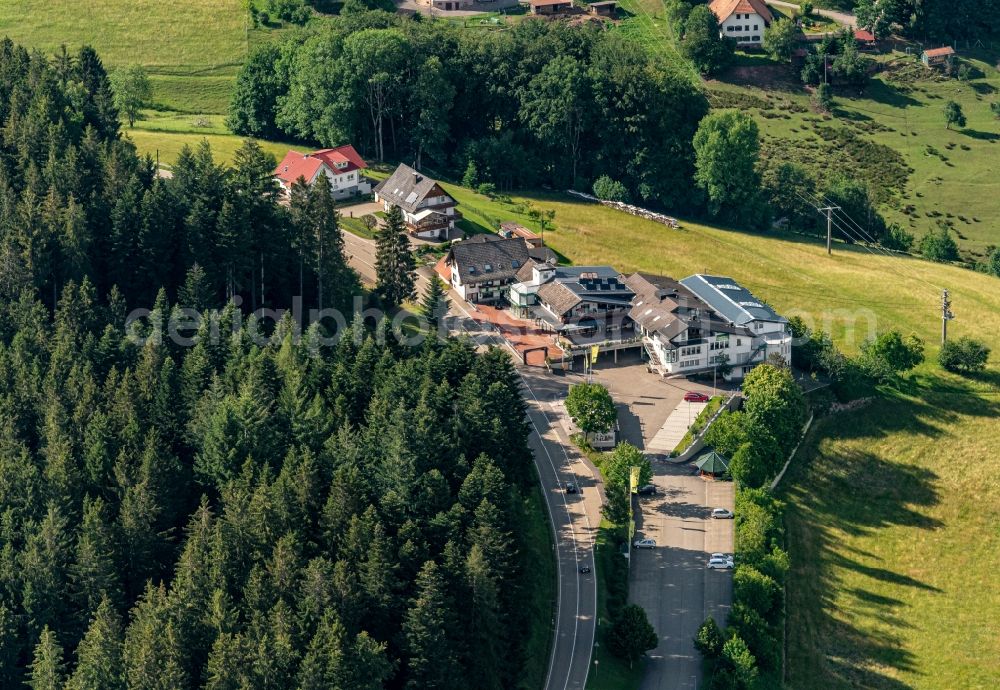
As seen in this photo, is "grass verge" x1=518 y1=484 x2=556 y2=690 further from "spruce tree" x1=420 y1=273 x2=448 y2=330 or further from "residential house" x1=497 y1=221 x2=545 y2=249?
"residential house" x1=497 y1=221 x2=545 y2=249

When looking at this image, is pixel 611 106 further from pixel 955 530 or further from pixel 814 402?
pixel 955 530

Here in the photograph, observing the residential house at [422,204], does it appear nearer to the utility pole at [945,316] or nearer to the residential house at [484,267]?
the residential house at [484,267]

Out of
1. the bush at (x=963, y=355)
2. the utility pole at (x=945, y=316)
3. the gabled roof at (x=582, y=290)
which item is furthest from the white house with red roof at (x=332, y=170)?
the bush at (x=963, y=355)

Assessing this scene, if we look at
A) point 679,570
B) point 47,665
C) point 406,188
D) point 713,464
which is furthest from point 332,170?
point 47,665

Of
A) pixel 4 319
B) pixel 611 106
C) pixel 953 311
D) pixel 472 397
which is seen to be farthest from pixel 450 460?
pixel 611 106

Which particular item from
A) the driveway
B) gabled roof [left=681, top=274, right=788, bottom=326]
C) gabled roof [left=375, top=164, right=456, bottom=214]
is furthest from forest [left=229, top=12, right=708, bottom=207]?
the driveway

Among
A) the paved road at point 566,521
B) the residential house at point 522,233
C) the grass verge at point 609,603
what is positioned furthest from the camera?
the residential house at point 522,233

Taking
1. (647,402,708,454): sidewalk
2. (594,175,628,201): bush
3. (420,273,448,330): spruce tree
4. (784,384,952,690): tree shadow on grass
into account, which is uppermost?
(594,175,628,201): bush
